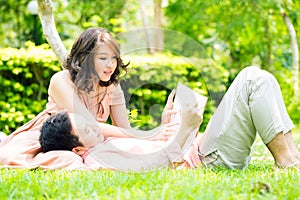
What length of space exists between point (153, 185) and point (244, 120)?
2.38ft

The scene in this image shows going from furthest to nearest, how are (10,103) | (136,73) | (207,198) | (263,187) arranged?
(10,103)
(136,73)
(263,187)
(207,198)

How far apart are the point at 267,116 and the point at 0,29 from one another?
9536mm

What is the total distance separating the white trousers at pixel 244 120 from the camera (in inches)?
111

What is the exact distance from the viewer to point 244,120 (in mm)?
2895

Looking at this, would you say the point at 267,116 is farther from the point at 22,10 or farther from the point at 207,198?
the point at 22,10

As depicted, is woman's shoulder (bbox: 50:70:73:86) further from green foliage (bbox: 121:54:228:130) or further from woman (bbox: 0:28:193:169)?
green foliage (bbox: 121:54:228:130)

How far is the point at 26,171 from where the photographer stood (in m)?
2.97

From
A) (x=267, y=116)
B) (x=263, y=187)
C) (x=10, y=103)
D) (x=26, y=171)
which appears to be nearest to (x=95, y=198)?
(x=263, y=187)

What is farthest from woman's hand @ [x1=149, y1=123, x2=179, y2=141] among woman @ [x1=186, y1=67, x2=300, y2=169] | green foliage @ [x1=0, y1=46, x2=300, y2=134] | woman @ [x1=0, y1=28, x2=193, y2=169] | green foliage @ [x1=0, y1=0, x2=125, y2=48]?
green foliage @ [x1=0, y1=0, x2=125, y2=48]

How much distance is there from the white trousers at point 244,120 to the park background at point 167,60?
0.14m

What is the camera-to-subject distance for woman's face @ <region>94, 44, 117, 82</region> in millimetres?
3363

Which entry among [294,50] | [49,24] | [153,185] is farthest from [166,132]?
[294,50]

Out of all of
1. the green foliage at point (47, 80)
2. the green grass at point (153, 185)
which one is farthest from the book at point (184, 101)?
the green foliage at point (47, 80)

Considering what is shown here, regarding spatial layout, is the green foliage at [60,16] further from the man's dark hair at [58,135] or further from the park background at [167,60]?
the man's dark hair at [58,135]
